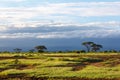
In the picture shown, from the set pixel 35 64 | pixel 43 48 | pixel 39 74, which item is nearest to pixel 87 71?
pixel 39 74

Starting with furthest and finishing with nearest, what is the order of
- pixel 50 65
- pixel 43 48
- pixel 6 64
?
pixel 43 48
pixel 6 64
pixel 50 65

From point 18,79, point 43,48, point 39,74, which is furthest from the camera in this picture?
point 43,48

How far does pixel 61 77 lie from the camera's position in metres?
44.5

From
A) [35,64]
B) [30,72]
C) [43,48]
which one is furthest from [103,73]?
[43,48]

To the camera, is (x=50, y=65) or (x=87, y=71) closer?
(x=87, y=71)

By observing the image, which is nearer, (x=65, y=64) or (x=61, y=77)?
(x=61, y=77)

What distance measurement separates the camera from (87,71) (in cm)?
4844

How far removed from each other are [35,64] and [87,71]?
1319cm

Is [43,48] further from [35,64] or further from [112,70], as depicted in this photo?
[112,70]

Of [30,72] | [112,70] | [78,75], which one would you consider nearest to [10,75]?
[30,72]

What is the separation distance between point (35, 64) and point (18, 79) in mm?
15727

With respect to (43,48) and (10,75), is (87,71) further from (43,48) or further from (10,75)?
(43,48)

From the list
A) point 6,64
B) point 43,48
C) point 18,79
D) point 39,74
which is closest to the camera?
point 18,79

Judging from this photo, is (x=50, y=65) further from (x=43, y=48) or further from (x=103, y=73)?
(x=43, y=48)
